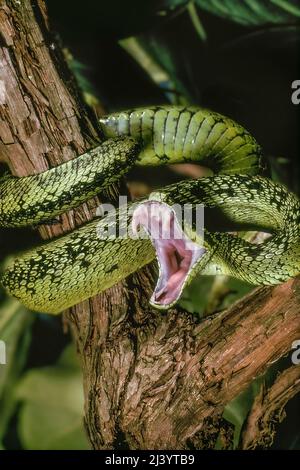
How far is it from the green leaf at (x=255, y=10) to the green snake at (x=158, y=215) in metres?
0.35

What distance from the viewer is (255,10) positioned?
1.05 m

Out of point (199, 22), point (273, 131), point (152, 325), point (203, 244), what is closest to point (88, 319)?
point (152, 325)

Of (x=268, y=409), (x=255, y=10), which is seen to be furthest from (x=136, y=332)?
(x=255, y=10)

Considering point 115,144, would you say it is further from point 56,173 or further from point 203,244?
point 203,244

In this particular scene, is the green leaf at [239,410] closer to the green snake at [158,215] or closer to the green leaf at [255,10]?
the green snake at [158,215]

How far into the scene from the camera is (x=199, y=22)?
3.79 feet

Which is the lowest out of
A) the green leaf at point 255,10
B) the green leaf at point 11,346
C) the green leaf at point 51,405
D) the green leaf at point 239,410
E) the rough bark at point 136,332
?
the green leaf at point 51,405

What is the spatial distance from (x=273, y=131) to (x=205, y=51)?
0.26 meters

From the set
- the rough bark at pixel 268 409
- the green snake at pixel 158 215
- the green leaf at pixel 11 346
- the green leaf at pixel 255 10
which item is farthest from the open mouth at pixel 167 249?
the green leaf at pixel 255 10

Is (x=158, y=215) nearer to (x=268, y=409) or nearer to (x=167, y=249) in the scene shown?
(x=167, y=249)

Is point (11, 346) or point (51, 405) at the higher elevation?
point (11, 346)

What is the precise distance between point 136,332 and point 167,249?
6.4 inches

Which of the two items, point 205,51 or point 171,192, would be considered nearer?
point 171,192

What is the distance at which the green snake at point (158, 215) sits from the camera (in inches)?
30.3
